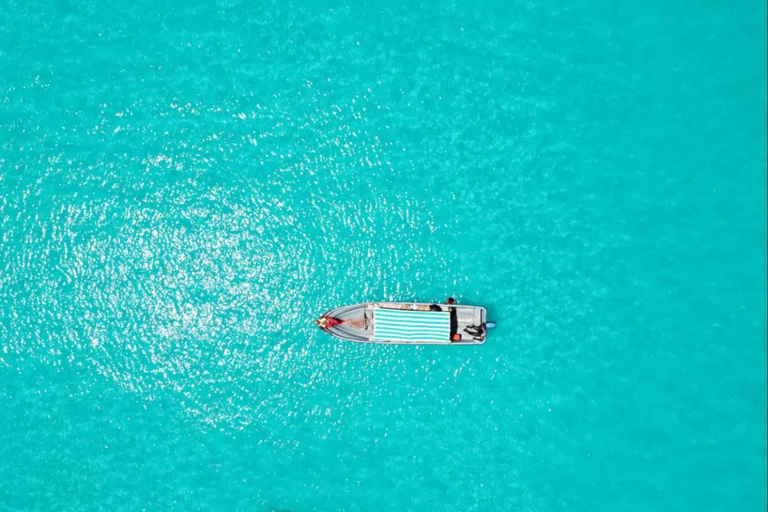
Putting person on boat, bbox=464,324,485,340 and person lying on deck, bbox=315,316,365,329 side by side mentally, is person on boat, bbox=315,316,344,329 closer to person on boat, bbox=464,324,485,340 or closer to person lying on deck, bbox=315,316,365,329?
person lying on deck, bbox=315,316,365,329

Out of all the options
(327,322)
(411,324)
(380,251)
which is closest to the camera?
(411,324)

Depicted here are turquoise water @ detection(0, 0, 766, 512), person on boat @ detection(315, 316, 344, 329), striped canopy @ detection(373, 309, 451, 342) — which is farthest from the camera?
turquoise water @ detection(0, 0, 766, 512)

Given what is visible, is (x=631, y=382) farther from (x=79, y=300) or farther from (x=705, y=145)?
(x=79, y=300)

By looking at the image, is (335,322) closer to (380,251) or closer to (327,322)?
(327,322)

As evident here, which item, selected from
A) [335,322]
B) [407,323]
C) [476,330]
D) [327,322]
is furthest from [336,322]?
[476,330]

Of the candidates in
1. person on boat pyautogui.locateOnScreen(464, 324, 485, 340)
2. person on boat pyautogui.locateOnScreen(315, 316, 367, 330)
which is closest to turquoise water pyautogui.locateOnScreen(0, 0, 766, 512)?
person on boat pyautogui.locateOnScreen(464, 324, 485, 340)

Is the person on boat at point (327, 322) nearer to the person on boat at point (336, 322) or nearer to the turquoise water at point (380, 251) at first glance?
the person on boat at point (336, 322)

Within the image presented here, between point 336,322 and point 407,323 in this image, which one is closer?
point 407,323
